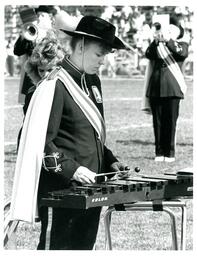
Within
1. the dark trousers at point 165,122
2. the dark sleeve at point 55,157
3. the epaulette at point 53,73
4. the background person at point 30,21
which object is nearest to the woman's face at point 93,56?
the epaulette at point 53,73

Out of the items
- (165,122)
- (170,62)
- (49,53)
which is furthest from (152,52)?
(49,53)

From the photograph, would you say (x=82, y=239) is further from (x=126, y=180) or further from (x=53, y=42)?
(x=53, y=42)

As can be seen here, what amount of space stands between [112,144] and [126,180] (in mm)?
8805

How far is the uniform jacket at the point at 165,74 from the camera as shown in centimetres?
1165

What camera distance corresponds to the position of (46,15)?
858 centimetres

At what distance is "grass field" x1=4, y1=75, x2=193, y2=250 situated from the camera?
7023mm

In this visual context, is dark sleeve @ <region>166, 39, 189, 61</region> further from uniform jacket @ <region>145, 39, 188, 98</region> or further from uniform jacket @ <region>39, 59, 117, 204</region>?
uniform jacket @ <region>39, 59, 117, 204</region>

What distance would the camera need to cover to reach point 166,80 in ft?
38.4

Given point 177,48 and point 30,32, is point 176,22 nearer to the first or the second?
point 177,48

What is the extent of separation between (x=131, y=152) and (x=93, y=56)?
25.8 ft

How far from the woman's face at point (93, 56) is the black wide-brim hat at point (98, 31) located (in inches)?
2.1

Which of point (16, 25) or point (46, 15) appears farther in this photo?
point (16, 25)
